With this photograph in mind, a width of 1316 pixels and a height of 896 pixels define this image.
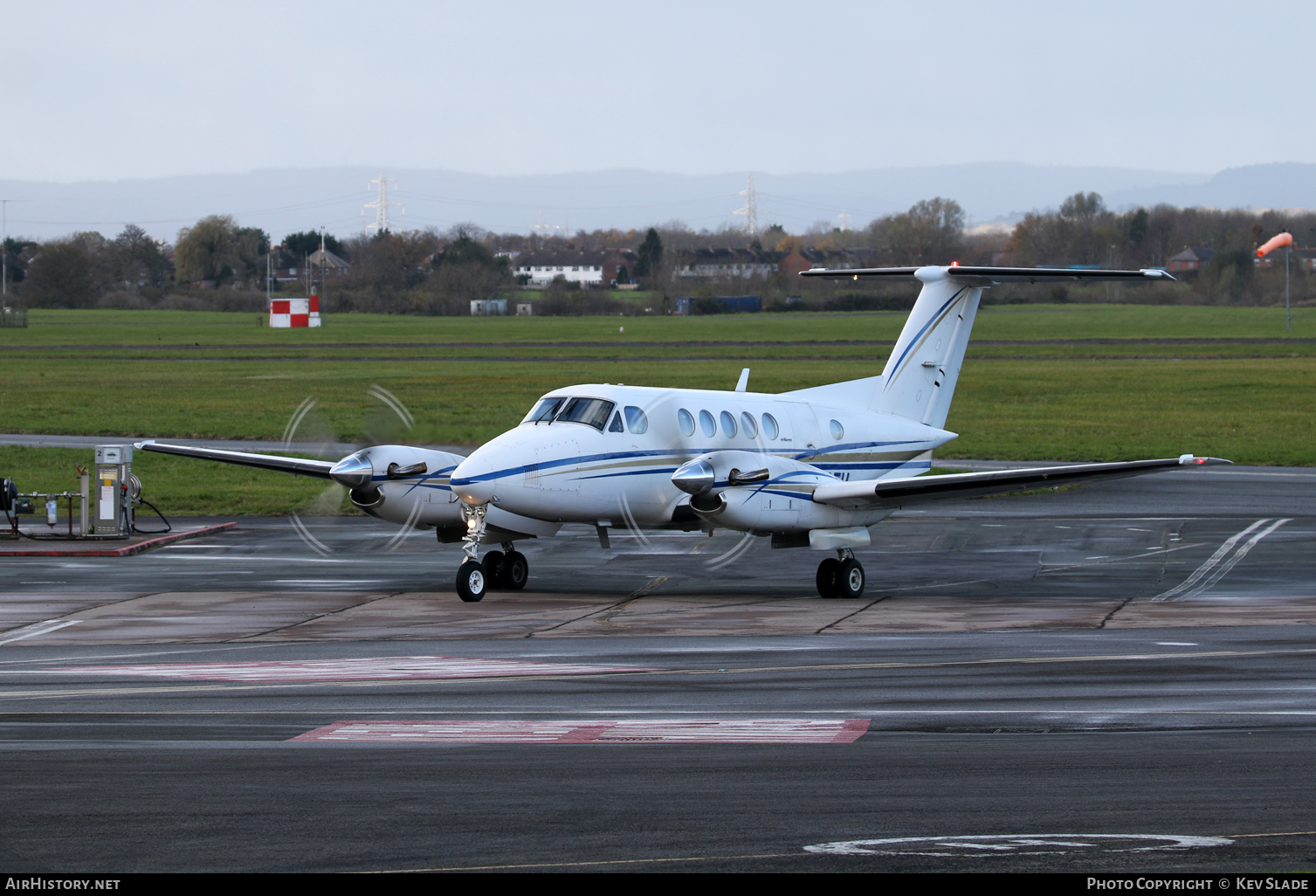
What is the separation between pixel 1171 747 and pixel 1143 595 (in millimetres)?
9690

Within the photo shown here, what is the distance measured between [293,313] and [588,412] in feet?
355

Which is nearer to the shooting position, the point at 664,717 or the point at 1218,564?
the point at 664,717

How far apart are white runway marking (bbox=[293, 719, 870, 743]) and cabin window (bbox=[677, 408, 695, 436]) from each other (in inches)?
343

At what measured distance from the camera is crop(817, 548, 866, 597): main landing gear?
20.2 m

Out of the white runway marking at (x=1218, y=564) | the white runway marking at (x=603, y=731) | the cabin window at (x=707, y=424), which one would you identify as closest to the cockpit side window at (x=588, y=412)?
the cabin window at (x=707, y=424)

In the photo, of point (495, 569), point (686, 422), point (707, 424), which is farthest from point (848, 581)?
point (495, 569)

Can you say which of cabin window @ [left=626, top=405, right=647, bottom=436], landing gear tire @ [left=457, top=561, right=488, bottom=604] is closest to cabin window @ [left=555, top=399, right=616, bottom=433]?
cabin window @ [left=626, top=405, right=647, bottom=436]

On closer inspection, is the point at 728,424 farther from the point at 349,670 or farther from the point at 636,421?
the point at 349,670

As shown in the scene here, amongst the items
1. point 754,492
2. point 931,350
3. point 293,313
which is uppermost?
point 293,313

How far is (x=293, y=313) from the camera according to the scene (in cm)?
12238

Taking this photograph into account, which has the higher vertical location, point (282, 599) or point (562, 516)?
point (562, 516)

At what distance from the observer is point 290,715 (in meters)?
12.3

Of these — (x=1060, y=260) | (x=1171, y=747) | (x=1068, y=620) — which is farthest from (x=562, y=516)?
(x=1060, y=260)

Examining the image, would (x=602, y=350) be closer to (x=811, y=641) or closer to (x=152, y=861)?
(x=811, y=641)
